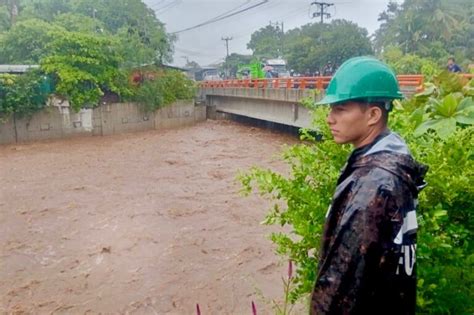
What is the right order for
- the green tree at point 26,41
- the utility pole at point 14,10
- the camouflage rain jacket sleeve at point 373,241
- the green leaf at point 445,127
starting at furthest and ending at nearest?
the utility pole at point 14,10, the green tree at point 26,41, the green leaf at point 445,127, the camouflage rain jacket sleeve at point 373,241

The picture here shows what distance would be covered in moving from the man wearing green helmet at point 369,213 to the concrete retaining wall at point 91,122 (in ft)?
50.4

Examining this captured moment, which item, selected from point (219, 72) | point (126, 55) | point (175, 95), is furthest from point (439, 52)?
point (219, 72)

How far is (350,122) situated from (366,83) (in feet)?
0.35

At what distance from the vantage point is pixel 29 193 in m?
7.90

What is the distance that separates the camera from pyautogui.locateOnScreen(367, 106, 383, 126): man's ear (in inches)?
39.0

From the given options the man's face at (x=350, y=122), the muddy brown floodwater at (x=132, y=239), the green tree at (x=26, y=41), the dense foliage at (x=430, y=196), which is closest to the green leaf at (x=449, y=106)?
the dense foliage at (x=430, y=196)

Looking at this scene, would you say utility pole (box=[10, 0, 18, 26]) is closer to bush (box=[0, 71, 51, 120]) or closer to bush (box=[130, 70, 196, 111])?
bush (box=[0, 71, 51, 120])

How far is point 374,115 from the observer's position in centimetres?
100


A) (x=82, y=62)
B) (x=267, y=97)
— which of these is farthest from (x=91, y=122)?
(x=267, y=97)

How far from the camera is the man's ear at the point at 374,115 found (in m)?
0.99

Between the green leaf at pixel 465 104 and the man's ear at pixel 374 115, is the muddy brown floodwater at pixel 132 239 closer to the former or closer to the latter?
the green leaf at pixel 465 104

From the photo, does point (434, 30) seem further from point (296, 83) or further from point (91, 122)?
point (91, 122)

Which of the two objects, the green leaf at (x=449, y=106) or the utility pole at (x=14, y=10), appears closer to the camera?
the green leaf at (x=449, y=106)

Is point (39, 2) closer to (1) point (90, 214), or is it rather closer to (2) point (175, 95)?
(2) point (175, 95)
